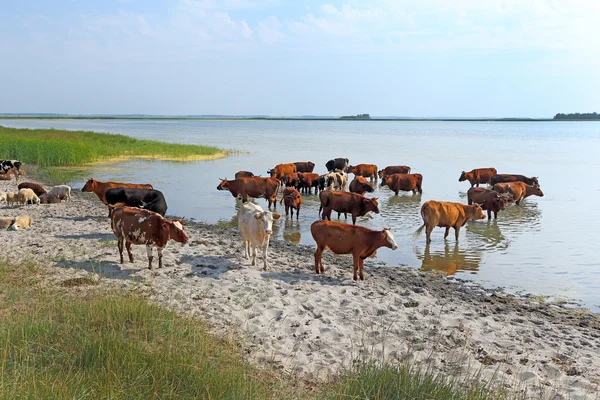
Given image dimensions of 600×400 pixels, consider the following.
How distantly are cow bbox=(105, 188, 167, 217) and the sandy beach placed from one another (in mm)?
1833

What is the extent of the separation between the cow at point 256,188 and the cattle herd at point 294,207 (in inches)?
1.5

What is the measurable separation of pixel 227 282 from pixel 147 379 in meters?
4.71

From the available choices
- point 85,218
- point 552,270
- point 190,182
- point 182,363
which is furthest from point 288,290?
point 190,182

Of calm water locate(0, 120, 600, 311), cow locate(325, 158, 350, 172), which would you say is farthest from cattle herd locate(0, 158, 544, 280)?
cow locate(325, 158, 350, 172)

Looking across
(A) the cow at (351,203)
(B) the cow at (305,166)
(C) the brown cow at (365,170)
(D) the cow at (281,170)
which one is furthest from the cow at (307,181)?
(A) the cow at (351,203)

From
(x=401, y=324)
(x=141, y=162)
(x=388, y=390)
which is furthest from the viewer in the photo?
(x=141, y=162)

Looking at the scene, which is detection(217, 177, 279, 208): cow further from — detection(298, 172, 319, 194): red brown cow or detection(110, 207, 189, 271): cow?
detection(110, 207, 189, 271): cow

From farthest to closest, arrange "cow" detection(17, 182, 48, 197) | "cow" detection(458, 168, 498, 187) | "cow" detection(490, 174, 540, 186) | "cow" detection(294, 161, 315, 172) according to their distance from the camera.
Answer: "cow" detection(294, 161, 315, 172) < "cow" detection(458, 168, 498, 187) < "cow" detection(490, 174, 540, 186) < "cow" detection(17, 182, 48, 197)

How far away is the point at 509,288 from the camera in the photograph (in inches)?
439

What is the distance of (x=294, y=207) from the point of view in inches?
719

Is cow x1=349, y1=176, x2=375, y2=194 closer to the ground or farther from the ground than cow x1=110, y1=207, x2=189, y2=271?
closer to the ground

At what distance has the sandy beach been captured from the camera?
6.46 m

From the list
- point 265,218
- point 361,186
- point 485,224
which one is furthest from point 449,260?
point 361,186

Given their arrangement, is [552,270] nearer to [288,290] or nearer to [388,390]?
[288,290]
